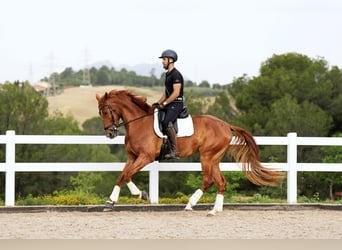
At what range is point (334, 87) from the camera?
64562 millimetres

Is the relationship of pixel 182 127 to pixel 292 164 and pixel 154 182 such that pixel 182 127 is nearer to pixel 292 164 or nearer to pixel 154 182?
pixel 154 182

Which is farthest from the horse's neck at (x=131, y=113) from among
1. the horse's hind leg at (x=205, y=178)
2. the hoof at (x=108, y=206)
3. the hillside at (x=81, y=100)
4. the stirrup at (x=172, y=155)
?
the hillside at (x=81, y=100)

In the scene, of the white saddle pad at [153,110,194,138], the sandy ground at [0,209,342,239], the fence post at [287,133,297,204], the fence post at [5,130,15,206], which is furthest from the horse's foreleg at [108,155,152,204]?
the fence post at [287,133,297,204]

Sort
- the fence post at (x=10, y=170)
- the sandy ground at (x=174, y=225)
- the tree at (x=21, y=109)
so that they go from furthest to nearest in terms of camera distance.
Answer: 1. the tree at (x=21, y=109)
2. the fence post at (x=10, y=170)
3. the sandy ground at (x=174, y=225)

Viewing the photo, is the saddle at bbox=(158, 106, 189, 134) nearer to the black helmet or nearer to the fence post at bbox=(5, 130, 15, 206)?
the black helmet

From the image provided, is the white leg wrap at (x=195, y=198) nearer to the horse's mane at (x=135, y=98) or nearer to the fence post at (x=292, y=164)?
the horse's mane at (x=135, y=98)

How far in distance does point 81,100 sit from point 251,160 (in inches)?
6646

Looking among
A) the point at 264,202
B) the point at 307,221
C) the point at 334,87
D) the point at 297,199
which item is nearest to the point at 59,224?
the point at 307,221

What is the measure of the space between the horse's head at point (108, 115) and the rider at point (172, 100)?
0.85 meters

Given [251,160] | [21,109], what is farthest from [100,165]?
[21,109]

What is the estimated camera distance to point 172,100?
43.2ft

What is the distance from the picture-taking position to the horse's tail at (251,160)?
14.0 m

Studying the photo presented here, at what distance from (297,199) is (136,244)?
24.8ft

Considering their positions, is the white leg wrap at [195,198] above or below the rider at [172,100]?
below
